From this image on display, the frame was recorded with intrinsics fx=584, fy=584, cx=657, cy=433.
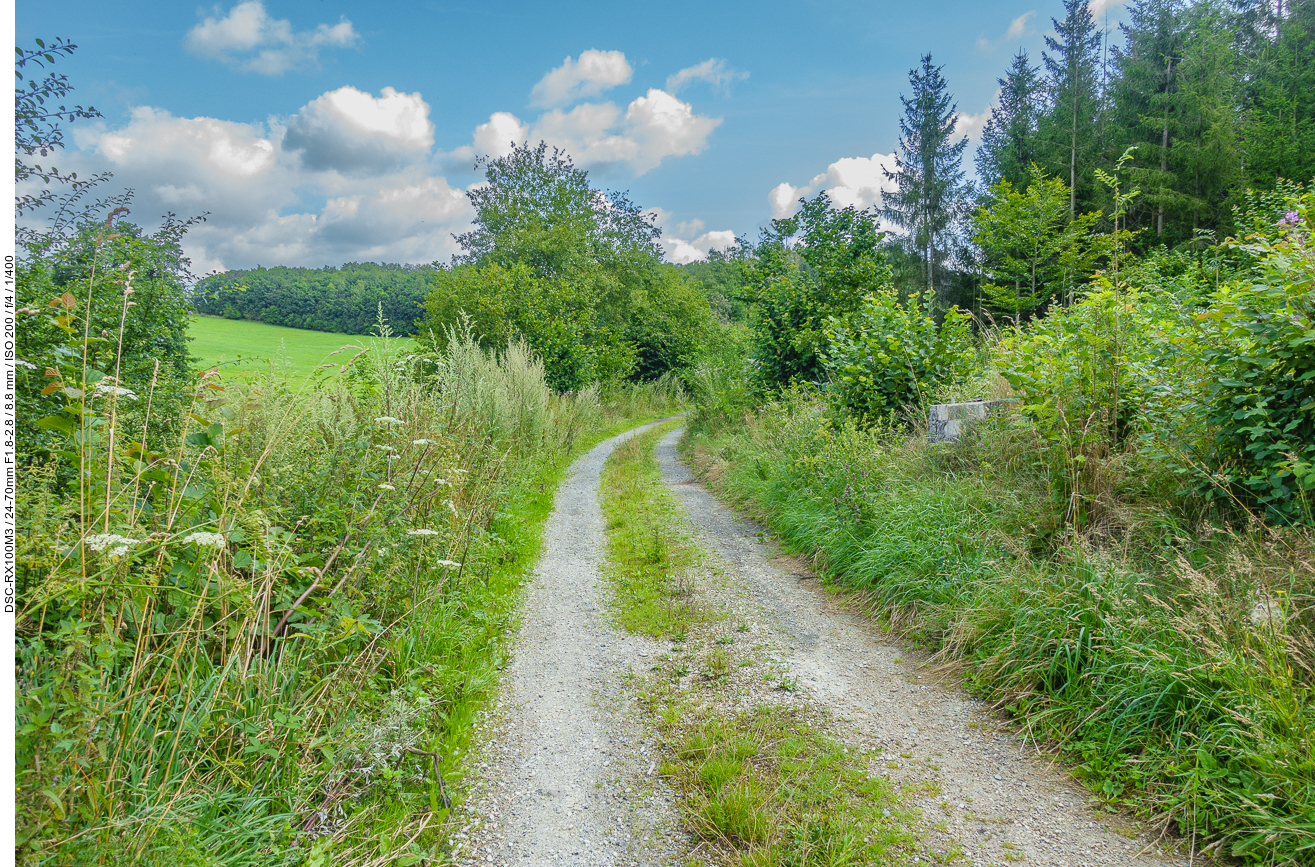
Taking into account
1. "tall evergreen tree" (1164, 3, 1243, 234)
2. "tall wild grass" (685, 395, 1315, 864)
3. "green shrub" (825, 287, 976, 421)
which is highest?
"tall evergreen tree" (1164, 3, 1243, 234)

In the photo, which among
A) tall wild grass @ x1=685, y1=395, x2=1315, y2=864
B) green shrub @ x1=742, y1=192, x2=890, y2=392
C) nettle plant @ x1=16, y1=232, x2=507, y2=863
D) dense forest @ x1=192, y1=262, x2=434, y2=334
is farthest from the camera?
dense forest @ x1=192, y1=262, x2=434, y2=334

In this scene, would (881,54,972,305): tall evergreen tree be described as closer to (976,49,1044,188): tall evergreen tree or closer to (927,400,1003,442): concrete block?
(976,49,1044,188): tall evergreen tree

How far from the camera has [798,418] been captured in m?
9.00

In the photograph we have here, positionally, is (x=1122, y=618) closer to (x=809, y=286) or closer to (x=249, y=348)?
(x=809, y=286)

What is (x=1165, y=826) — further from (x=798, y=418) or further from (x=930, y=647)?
(x=798, y=418)

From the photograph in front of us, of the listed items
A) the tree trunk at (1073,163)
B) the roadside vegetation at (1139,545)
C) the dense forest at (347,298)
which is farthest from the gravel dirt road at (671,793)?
the tree trunk at (1073,163)

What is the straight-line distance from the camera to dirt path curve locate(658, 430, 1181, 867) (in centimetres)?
242

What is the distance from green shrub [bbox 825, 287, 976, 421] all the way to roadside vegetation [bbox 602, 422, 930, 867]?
411cm

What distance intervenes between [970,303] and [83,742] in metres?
37.9

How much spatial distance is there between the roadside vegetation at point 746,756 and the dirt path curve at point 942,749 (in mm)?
203

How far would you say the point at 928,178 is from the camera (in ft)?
103

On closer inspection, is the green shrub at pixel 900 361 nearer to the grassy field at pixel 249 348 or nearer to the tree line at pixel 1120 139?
the grassy field at pixel 249 348

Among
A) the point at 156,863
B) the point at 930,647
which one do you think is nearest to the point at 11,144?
the point at 156,863

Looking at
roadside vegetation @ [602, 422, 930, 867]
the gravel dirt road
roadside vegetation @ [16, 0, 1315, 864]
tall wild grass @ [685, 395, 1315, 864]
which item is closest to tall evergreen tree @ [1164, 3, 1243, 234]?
roadside vegetation @ [16, 0, 1315, 864]
